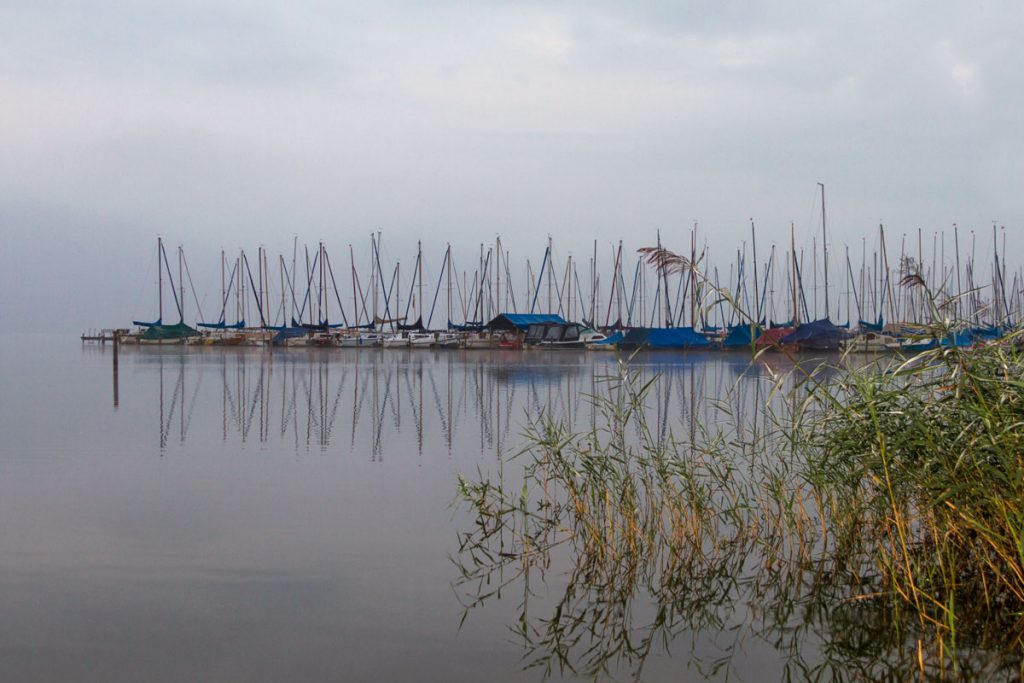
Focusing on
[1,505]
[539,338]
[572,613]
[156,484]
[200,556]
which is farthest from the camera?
[539,338]

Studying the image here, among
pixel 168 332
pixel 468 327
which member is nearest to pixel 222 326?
pixel 168 332

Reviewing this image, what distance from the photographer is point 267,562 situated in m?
11.9

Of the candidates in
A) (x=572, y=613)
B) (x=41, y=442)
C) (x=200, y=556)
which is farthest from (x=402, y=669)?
(x=41, y=442)

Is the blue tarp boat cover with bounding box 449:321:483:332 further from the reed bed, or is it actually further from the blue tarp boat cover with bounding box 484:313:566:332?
the reed bed

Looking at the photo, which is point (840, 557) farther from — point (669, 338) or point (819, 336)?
point (669, 338)

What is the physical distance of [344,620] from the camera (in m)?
9.66

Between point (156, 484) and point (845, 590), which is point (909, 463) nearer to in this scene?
point (845, 590)

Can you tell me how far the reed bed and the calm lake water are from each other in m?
0.20

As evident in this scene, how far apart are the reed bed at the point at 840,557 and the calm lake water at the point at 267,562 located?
200 mm

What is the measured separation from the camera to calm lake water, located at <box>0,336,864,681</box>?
341 inches

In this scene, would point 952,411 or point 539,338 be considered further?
point 539,338

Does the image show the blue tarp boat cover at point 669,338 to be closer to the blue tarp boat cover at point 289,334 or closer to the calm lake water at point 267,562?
the blue tarp boat cover at point 289,334

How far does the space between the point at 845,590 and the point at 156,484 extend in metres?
11.5

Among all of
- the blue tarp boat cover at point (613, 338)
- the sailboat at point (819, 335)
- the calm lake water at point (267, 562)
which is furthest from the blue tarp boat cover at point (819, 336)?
the calm lake water at point (267, 562)
